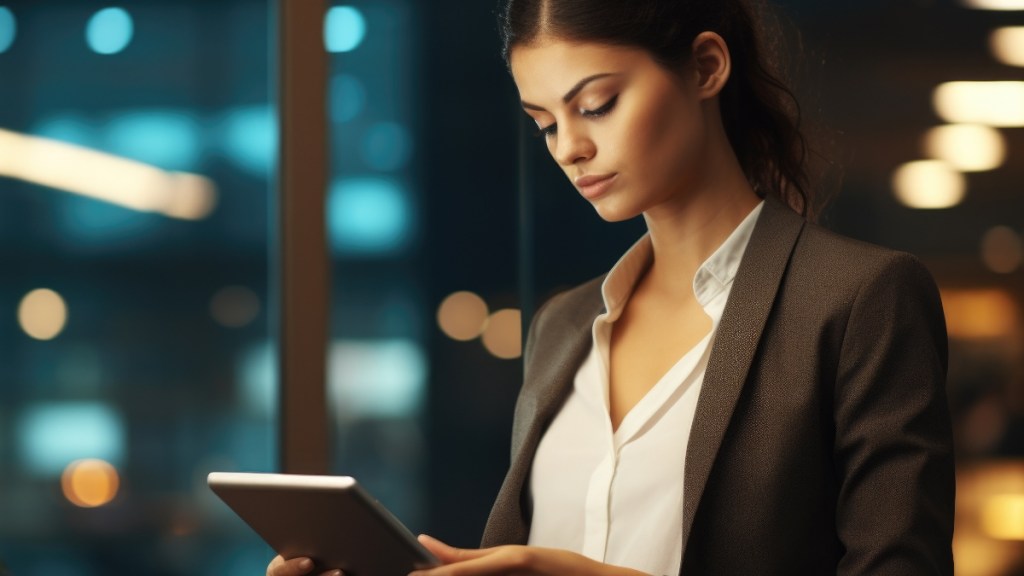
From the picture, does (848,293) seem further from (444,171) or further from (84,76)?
(84,76)

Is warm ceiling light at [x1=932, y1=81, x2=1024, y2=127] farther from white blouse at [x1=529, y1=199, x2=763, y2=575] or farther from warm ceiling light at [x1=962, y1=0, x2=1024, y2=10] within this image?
white blouse at [x1=529, y1=199, x2=763, y2=575]

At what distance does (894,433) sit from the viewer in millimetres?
1385

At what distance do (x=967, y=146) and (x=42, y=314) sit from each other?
7.85ft

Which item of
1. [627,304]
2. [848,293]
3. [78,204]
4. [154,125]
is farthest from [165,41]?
[848,293]

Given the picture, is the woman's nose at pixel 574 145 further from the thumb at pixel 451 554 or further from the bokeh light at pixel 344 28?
the bokeh light at pixel 344 28

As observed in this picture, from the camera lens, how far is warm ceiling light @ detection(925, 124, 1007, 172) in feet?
8.24

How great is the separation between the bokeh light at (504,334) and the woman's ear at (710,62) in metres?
1.28

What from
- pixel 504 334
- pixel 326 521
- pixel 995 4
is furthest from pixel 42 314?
pixel 995 4

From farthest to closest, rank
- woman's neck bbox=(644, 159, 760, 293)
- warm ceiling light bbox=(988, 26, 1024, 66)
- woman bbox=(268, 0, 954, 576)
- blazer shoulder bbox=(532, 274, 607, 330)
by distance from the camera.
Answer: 1. warm ceiling light bbox=(988, 26, 1024, 66)
2. blazer shoulder bbox=(532, 274, 607, 330)
3. woman's neck bbox=(644, 159, 760, 293)
4. woman bbox=(268, 0, 954, 576)

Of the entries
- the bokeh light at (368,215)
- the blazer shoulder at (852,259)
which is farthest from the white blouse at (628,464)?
the bokeh light at (368,215)

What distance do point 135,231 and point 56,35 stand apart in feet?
1.88

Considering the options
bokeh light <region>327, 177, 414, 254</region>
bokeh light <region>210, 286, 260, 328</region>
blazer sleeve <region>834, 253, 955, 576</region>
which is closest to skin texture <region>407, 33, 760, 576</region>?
blazer sleeve <region>834, 253, 955, 576</region>

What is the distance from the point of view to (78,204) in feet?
10.3

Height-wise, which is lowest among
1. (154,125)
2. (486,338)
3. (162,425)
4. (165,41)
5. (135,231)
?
(162,425)
